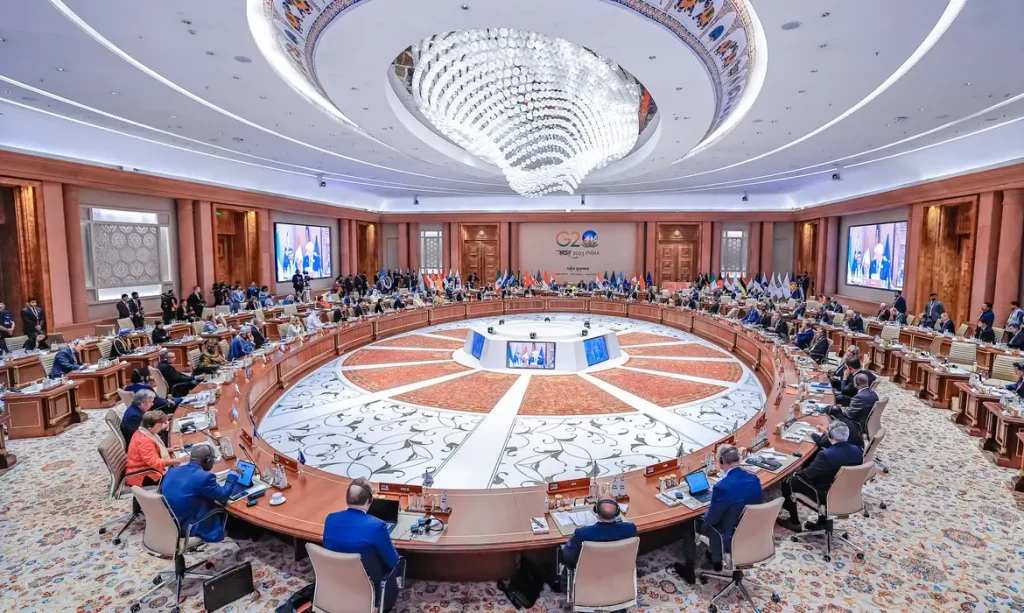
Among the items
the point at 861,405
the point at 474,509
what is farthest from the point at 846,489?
the point at 474,509

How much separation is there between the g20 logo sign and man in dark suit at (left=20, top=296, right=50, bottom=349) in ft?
62.8

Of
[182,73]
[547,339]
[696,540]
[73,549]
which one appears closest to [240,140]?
[182,73]

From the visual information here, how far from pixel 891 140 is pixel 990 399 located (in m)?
6.72

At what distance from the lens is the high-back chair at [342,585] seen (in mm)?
3016

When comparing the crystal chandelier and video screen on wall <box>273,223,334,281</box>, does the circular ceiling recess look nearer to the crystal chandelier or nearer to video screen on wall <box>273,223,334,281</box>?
the crystal chandelier

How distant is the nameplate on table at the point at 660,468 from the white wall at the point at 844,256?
14708mm

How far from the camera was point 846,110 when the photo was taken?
8797 millimetres

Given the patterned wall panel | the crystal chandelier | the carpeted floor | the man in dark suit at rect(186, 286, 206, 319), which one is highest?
the crystal chandelier

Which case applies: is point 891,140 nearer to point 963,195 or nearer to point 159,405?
point 963,195

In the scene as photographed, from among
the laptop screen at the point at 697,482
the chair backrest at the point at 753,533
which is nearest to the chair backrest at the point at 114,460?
the laptop screen at the point at 697,482

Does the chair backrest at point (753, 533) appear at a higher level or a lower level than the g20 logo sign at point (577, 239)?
lower

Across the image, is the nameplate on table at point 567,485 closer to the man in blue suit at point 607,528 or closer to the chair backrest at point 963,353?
the man in blue suit at point 607,528

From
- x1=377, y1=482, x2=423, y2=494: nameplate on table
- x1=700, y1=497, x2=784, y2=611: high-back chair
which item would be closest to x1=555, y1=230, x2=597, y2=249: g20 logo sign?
x1=377, y1=482, x2=423, y2=494: nameplate on table

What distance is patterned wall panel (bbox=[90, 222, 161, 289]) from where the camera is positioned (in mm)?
12773
